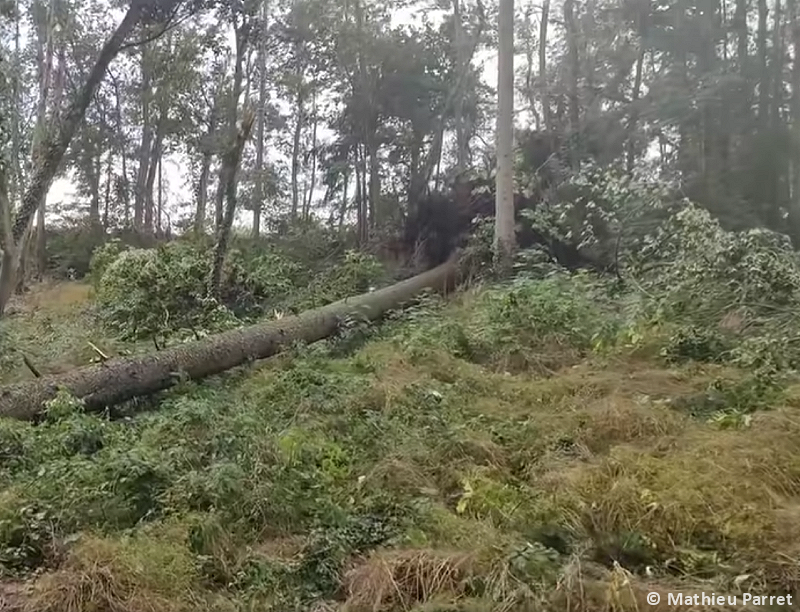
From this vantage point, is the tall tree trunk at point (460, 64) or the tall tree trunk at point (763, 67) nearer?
the tall tree trunk at point (763, 67)

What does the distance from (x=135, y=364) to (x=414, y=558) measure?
400 cm

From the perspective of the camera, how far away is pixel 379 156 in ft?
60.5

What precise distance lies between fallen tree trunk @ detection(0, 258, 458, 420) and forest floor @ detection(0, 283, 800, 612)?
1.15 feet

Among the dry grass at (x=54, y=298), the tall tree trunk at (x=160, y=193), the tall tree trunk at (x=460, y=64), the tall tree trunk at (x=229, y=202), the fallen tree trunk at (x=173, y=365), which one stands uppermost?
the tall tree trunk at (x=460, y=64)

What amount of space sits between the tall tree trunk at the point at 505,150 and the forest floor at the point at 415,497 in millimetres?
5185

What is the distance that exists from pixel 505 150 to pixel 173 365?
21.8ft

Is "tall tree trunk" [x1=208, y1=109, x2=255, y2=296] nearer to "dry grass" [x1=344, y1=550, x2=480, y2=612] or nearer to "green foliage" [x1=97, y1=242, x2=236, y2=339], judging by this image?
"green foliage" [x1=97, y1=242, x2=236, y2=339]

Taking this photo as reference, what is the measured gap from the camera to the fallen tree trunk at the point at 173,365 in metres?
5.58

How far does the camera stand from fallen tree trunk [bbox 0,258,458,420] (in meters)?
5.58

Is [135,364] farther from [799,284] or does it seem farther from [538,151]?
[538,151]

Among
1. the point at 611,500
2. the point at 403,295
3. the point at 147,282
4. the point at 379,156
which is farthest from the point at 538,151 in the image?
the point at 611,500

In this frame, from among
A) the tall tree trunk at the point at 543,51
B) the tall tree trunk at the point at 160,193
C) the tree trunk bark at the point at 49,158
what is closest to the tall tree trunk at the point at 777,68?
the tall tree trunk at the point at 543,51

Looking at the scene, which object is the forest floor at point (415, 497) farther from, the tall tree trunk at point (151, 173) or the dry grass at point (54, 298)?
the tall tree trunk at point (151, 173)

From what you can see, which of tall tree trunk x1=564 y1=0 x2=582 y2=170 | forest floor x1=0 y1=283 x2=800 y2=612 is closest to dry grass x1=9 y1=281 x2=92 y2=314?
forest floor x1=0 y1=283 x2=800 y2=612
